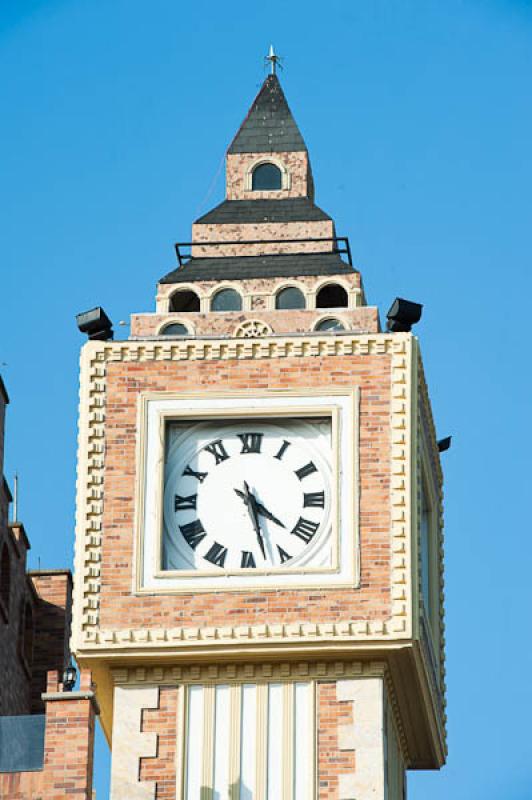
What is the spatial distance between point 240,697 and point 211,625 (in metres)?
1.01

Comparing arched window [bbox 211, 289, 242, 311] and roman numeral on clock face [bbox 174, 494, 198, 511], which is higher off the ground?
arched window [bbox 211, 289, 242, 311]

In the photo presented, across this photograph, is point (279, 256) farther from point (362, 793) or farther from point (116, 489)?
point (362, 793)

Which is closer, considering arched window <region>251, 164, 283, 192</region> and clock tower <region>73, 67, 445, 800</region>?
clock tower <region>73, 67, 445, 800</region>

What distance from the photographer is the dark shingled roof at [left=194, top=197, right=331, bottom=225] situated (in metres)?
52.7

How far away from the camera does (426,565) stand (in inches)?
1983

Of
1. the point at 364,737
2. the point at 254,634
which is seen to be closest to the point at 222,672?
the point at 254,634

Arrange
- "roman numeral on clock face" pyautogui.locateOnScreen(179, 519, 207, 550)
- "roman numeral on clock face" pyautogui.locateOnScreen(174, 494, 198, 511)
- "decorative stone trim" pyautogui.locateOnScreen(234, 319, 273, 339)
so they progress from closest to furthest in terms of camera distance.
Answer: "roman numeral on clock face" pyautogui.locateOnScreen(179, 519, 207, 550) < "roman numeral on clock face" pyautogui.locateOnScreen(174, 494, 198, 511) < "decorative stone trim" pyautogui.locateOnScreen(234, 319, 273, 339)

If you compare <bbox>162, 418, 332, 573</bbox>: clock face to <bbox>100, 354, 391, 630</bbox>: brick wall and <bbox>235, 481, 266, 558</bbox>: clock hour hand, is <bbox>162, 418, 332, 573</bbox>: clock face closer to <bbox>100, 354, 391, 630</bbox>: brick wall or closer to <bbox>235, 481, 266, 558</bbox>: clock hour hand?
<bbox>235, 481, 266, 558</bbox>: clock hour hand

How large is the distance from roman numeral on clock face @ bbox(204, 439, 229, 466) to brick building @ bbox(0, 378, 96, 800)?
3520 mm

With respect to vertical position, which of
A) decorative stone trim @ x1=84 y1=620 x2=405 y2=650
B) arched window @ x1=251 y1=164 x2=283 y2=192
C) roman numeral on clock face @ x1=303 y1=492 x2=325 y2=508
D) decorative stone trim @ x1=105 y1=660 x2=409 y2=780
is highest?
arched window @ x1=251 y1=164 x2=283 y2=192

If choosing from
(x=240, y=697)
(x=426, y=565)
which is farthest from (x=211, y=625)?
(x=426, y=565)

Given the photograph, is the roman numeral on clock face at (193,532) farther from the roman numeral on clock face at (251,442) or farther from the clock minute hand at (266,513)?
the roman numeral on clock face at (251,442)

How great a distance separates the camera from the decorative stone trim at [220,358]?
Result: 4678cm

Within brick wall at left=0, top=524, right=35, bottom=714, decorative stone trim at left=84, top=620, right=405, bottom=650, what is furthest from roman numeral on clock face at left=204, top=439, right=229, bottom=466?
brick wall at left=0, top=524, right=35, bottom=714
